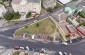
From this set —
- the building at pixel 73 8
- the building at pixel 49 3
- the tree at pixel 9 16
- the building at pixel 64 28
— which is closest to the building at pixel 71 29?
the building at pixel 64 28

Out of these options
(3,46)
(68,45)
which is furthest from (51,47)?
(3,46)

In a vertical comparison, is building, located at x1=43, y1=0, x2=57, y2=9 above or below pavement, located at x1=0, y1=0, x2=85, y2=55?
above

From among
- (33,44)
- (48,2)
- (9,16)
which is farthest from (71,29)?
(9,16)

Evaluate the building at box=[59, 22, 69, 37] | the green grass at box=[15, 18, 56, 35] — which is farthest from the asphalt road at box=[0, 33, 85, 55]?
the building at box=[59, 22, 69, 37]

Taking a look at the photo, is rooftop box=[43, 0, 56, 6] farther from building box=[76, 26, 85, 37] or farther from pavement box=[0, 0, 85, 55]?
building box=[76, 26, 85, 37]

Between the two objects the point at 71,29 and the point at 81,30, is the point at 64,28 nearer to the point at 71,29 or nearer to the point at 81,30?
the point at 71,29

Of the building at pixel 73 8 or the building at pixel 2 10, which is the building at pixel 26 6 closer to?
the building at pixel 2 10
